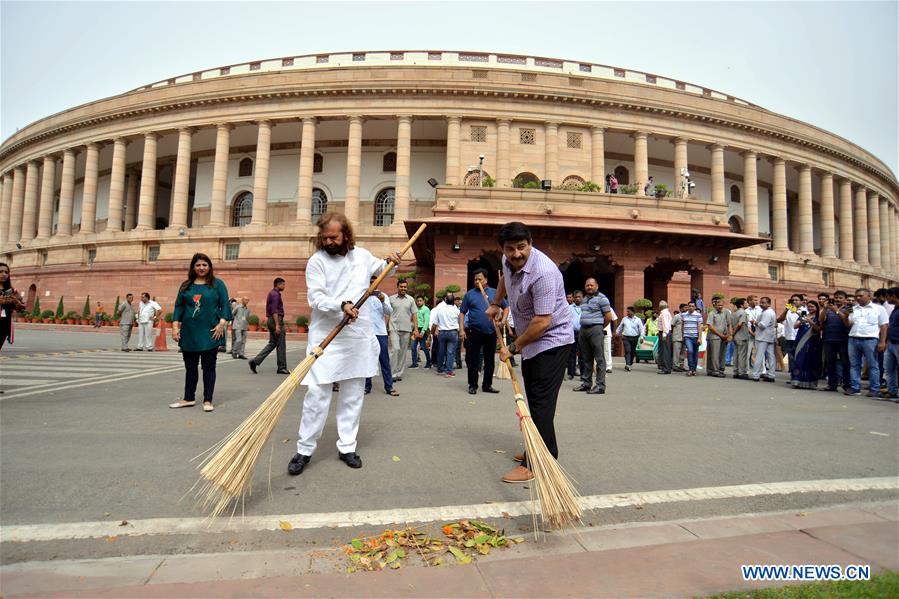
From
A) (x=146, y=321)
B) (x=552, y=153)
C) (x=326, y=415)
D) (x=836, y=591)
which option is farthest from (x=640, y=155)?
(x=836, y=591)

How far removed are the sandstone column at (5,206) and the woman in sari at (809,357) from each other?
6354cm

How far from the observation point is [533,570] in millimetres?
2371

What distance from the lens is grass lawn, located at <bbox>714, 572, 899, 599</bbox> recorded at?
2.10 m

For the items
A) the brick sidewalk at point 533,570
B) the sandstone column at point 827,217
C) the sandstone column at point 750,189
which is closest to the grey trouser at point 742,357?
the brick sidewalk at point 533,570

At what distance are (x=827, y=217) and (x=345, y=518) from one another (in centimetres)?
5170

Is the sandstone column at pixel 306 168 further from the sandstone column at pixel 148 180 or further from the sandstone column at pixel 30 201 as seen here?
the sandstone column at pixel 30 201

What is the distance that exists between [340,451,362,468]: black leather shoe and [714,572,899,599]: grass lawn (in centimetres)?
272

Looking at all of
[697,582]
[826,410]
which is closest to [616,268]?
[826,410]

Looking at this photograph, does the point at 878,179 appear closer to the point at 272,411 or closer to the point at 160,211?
the point at 272,411

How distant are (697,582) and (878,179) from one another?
61161 millimetres

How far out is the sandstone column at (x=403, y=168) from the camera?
33.5 meters

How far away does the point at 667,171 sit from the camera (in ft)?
135

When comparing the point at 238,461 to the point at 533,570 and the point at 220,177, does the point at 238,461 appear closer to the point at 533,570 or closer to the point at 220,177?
the point at 533,570

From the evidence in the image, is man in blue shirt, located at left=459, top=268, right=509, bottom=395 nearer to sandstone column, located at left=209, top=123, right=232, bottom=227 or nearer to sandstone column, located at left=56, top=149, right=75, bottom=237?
sandstone column, located at left=209, top=123, right=232, bottom=227
